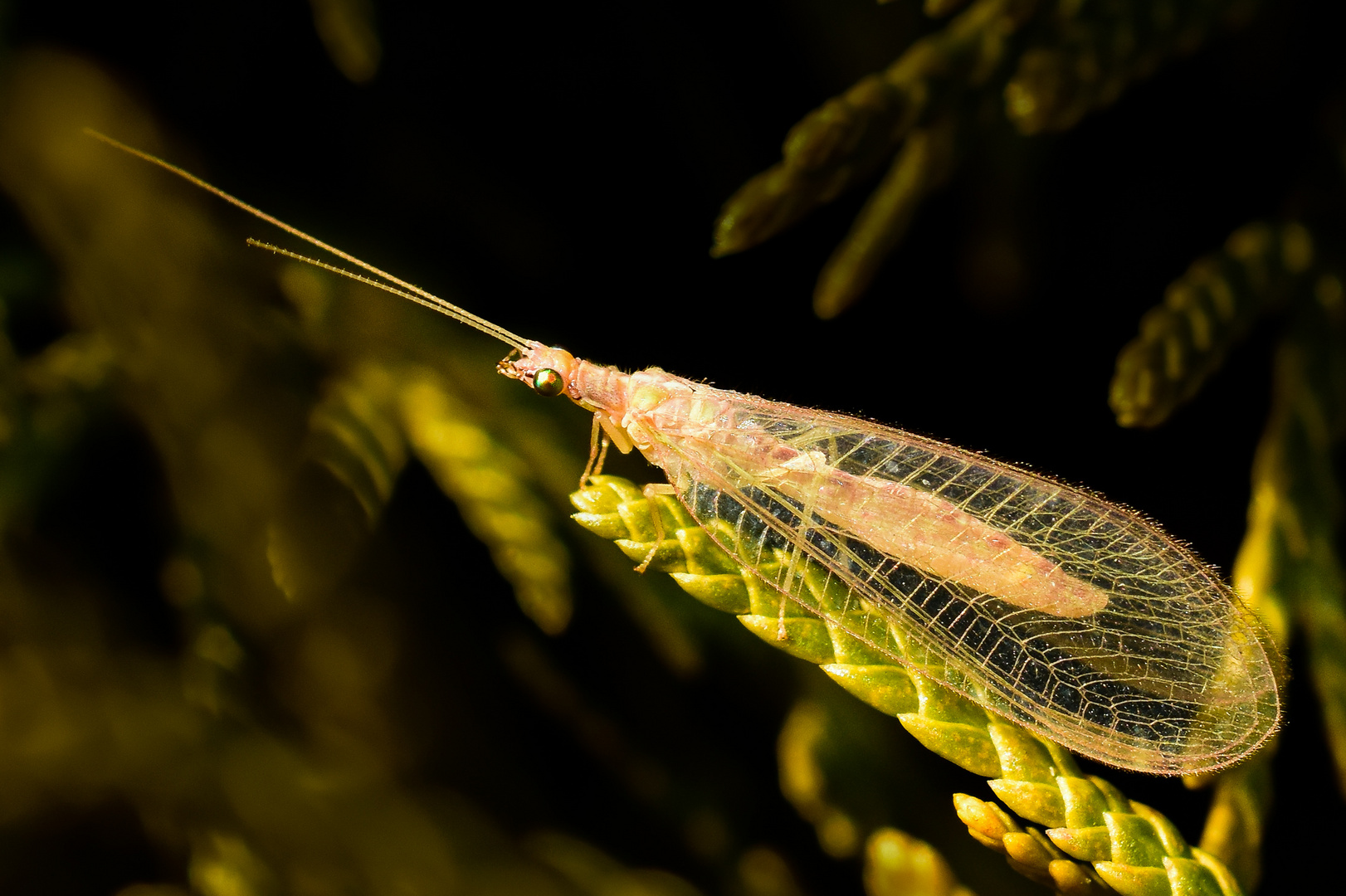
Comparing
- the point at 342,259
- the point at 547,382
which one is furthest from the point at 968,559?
the point at 342,259

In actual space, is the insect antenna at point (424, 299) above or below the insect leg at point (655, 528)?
above

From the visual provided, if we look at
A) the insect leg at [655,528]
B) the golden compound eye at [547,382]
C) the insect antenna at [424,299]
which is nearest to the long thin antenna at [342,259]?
the insect antenna at [424,299]

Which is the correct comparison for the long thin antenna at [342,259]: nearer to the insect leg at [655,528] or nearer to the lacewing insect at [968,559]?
the lacewing insect at [968,559]

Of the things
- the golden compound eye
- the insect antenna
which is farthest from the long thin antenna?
the golden compound eye

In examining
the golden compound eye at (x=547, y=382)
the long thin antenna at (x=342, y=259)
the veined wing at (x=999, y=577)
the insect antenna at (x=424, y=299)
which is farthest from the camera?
the golden compound eye at (x=547, y=382)

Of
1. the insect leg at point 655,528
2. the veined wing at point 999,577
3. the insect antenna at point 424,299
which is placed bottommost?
the veined wing at point 999,577

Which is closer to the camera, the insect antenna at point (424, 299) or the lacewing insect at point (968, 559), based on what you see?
the lacewing insect at point (968, 559)

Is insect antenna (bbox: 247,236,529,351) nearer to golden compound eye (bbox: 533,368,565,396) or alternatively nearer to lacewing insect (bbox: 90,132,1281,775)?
lacewing insect (bbox: 90,132,1281,775)

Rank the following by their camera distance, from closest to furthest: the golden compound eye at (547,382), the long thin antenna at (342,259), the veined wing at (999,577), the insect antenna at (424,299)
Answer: the veined wing at (999,577) < the long thin antenna at (342,259) < the insect antenna at (424,299) < the golden compound eye at (547,382)

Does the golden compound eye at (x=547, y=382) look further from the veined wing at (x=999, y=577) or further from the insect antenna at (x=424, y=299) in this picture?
the veined wing at (x=999, y=577)
